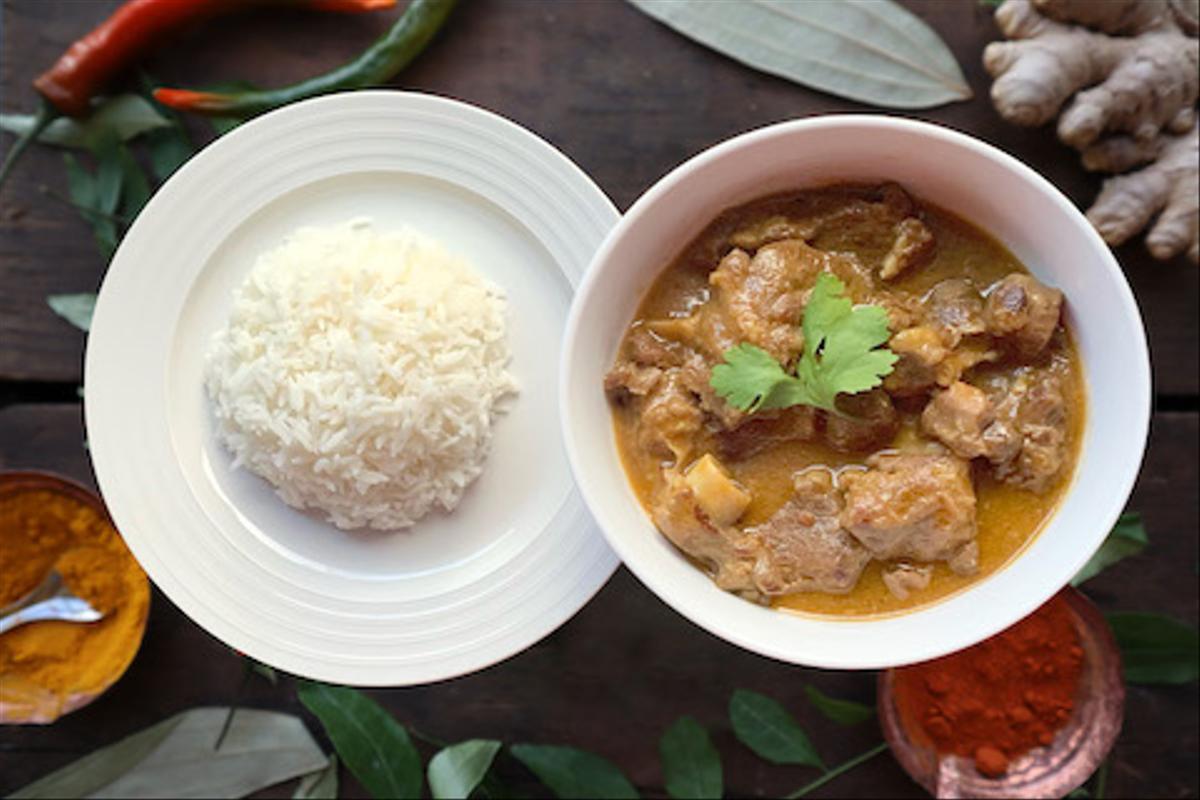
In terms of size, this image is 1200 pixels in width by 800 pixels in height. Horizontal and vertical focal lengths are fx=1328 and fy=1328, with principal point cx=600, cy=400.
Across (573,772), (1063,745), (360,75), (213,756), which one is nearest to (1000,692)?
(1063,745)

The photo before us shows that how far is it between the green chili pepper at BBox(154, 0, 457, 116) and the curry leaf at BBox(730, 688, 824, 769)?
5.03 feet

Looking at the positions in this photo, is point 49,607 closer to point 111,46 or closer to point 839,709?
point 111,46

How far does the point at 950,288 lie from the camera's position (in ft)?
7.27

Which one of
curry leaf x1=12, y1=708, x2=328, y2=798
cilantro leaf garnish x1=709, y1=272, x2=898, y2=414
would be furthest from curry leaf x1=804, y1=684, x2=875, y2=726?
curry leaf x1=12, y1=708, x2=328, y2=798

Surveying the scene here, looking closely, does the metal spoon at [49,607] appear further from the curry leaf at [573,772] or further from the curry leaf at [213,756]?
the curry leaf at [573,772]

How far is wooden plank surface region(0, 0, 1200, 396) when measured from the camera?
2842 mm

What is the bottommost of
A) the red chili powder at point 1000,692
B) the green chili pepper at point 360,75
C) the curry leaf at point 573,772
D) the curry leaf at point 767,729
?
the curry leaf at point 573,772

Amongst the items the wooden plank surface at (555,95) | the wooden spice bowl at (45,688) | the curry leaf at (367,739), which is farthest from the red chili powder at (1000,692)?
the wooden spice bowl at (45,688)

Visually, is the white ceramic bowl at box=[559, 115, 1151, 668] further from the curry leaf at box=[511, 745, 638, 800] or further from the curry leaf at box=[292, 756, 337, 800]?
the curry leaf at box=[292, 756, 337, 800]

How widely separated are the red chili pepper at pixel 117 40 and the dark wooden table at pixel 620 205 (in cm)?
6

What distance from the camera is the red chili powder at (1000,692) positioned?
109 inches

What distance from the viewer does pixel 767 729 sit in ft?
9.42

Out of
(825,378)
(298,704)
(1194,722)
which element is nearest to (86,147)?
(298,704)

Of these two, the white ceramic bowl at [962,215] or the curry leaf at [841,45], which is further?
the curry leaf at [841,45]
